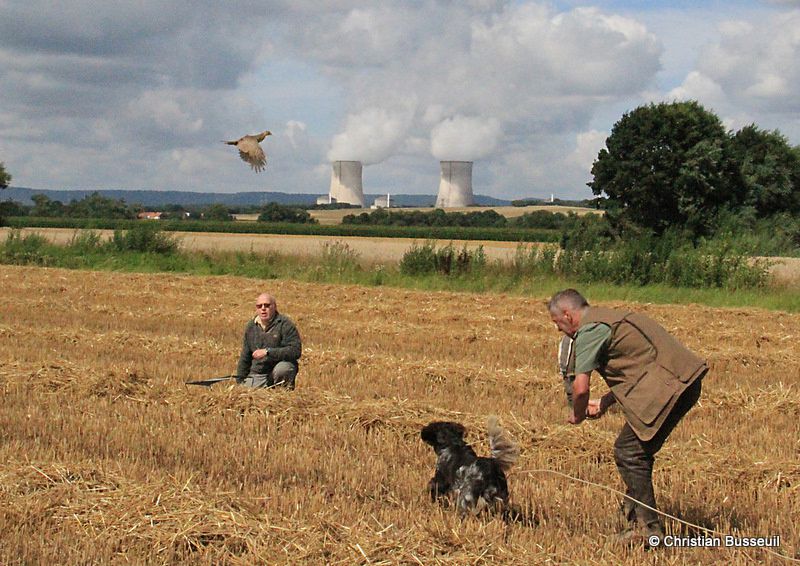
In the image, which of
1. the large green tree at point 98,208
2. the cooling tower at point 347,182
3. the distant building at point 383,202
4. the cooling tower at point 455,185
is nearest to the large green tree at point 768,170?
the cooling tower at point 347,182

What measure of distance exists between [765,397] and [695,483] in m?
3.81

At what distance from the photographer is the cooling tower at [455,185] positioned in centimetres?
9444

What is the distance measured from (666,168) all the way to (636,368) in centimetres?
4211

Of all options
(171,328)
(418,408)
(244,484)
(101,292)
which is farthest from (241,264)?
(244,484)

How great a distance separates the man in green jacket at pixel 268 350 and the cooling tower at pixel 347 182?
69885mm

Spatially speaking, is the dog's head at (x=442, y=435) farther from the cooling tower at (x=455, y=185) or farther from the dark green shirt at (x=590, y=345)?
the cooling tower at (x=455, y=185)

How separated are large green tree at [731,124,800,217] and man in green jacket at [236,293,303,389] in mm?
44640

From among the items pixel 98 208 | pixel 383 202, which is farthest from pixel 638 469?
pixel 383 202

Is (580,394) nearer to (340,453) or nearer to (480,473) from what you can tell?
(480,473)

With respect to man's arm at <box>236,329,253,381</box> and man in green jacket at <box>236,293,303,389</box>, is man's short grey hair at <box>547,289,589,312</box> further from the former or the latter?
man's arm at <box>236,329,253,381</box>

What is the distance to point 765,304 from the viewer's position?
2164cm

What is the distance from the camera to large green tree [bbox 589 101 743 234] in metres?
45.6

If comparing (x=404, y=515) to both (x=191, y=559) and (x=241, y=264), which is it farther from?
(x=241, y=264)

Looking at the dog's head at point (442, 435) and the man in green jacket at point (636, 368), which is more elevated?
the man in green jacket at point (636, 368)
